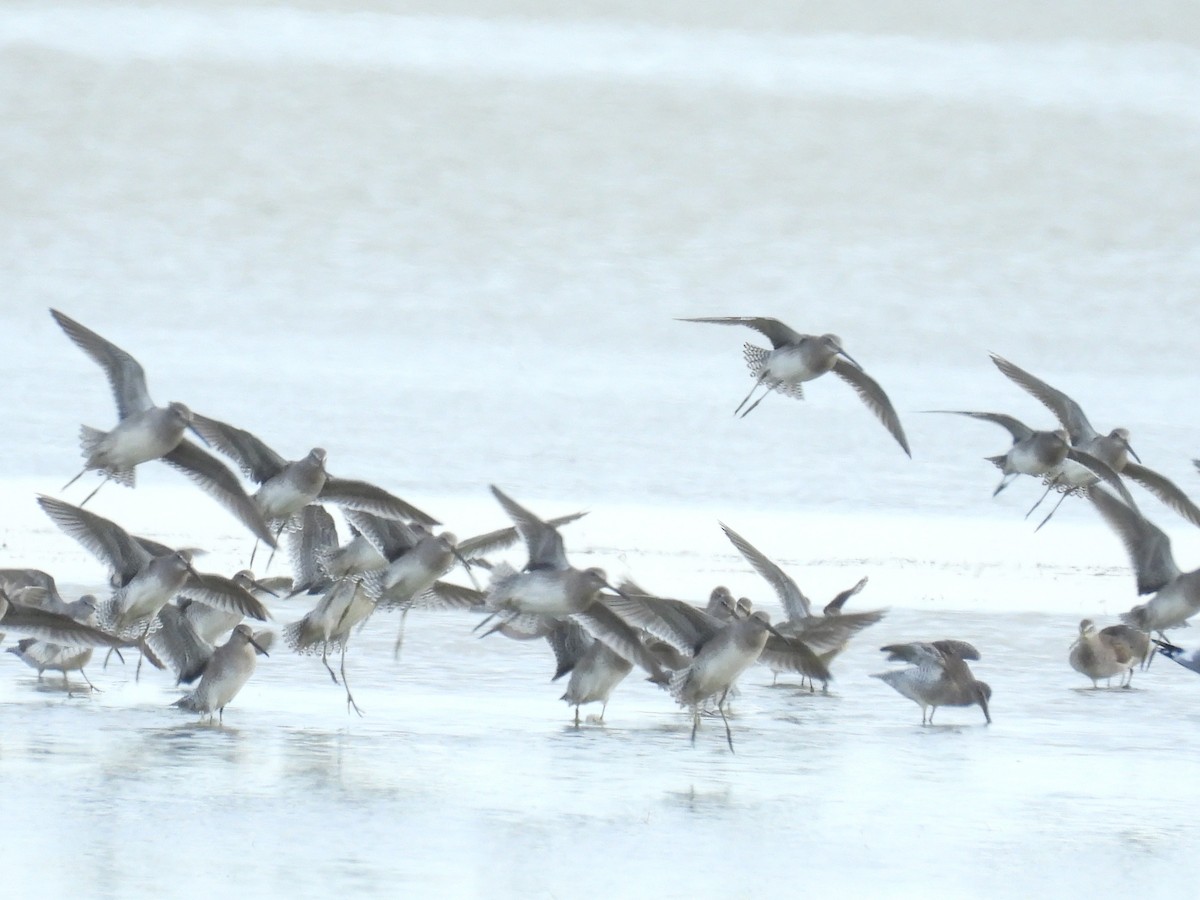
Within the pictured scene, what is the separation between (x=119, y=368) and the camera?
9.52m

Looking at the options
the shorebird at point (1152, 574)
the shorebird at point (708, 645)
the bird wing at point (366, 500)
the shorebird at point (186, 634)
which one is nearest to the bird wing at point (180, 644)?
the shorebird at point (186, 634)

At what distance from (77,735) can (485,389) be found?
1650 cm

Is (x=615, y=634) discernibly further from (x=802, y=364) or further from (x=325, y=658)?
(x=802, y=364)

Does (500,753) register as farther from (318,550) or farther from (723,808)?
(318,550)

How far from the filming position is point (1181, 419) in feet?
80.4

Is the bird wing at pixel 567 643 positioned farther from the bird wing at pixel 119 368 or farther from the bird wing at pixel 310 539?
the bird wing at pixel 119 368

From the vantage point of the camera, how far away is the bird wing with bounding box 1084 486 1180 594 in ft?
36.4

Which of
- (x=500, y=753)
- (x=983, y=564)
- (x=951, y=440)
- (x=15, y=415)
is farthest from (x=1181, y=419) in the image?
(x=500, y=753)

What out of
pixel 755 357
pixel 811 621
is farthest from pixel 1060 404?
pixel 811 621

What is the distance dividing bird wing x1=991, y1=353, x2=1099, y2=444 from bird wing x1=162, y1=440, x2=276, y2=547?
3.98 metres

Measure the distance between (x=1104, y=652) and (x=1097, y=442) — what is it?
3.84ft

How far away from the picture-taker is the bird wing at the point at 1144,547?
1109 centimetres

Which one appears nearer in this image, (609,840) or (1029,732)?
(609,840)

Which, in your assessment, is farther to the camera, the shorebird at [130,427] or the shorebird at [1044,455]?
the shorebird at [1044,455]
